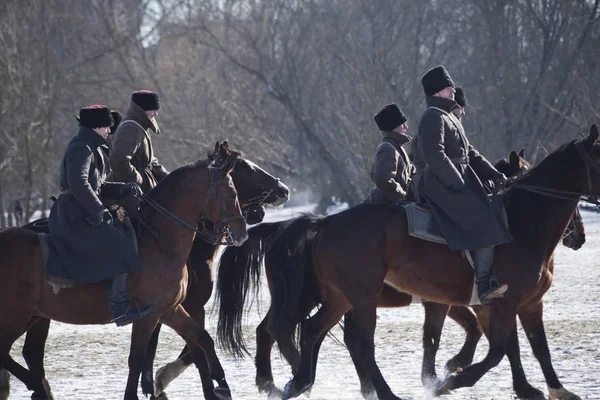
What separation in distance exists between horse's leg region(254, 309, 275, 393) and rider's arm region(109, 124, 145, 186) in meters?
1.64

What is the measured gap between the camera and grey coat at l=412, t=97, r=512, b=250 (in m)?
7.20

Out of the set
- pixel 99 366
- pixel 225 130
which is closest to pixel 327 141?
pixel 225 130

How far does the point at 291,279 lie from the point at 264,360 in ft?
2.91

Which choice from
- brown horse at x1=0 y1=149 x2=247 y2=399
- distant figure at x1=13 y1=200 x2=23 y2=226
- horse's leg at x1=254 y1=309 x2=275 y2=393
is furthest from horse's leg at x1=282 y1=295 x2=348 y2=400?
distant figure at x1=13 y1=200 x2=23 y2=226

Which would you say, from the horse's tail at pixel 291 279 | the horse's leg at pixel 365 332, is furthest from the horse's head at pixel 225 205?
the horse's leg at pixel 365 332

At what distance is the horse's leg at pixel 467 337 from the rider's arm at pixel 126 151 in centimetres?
301

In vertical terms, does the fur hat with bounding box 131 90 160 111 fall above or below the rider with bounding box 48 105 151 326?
above

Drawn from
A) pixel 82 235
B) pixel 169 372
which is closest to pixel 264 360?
pixel 169 372

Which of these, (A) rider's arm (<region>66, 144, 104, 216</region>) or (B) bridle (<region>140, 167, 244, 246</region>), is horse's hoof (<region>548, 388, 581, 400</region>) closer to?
(B) bridle (<region>140, 167, 244, 246</region>)

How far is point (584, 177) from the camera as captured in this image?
24.4ft

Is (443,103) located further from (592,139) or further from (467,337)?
(467,337)

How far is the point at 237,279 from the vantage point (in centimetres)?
837

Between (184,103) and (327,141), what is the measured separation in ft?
16.6

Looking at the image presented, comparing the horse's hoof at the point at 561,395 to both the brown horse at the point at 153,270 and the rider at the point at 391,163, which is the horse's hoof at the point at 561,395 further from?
the brown horse at the point at 153,270
